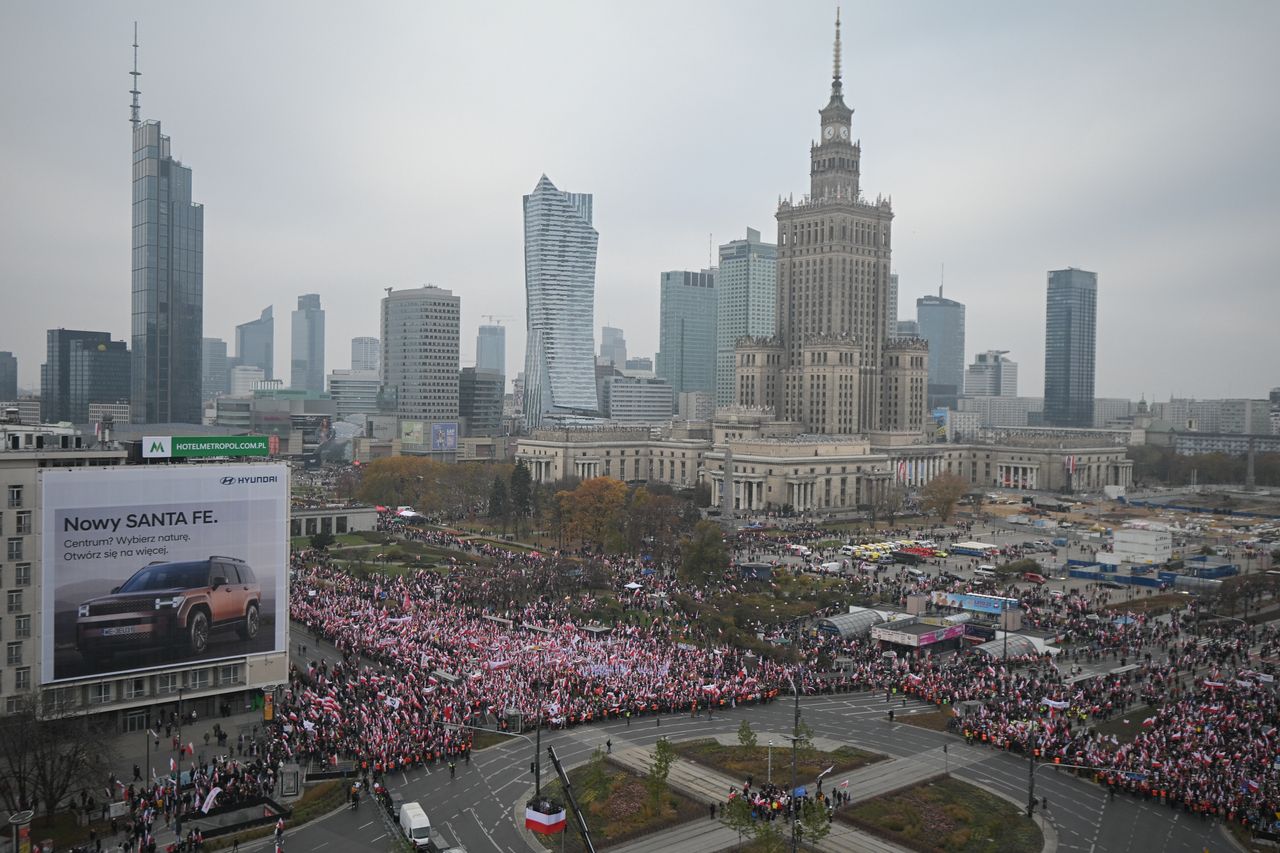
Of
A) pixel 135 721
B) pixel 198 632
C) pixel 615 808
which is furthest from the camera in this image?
pixel 198 632

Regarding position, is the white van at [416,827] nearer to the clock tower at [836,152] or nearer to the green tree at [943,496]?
the green tree at [943,496]

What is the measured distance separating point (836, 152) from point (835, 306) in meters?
23.6

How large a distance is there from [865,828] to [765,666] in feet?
54.4

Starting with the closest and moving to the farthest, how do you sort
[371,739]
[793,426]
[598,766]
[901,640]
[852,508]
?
1. [598,766]
2. [371,739]
3. [901,640]
4. [852,508]
5. [793,426]

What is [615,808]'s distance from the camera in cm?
3309

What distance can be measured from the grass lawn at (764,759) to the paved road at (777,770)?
0.53 m

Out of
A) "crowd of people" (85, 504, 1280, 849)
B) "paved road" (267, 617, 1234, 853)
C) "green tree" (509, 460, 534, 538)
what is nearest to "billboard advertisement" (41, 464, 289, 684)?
"crowd of people" (85, 504, 1280, 849)

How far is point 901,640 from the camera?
52.8 metres

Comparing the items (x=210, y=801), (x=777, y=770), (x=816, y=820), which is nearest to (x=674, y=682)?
(x=777, y=770)

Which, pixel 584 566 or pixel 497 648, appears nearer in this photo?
pixel 497 648

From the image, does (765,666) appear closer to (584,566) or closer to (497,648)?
(497,648)

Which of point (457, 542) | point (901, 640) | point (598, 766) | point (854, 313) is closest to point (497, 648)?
point (598, 766)

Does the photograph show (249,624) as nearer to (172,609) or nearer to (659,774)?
(172,609)

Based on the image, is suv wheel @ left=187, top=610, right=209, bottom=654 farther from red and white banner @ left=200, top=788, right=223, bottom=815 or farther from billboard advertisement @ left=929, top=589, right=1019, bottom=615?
billboard advertisement @ left=929, top=589, right=1019, bottom=615
